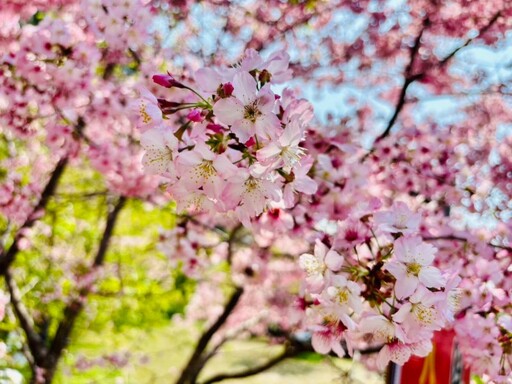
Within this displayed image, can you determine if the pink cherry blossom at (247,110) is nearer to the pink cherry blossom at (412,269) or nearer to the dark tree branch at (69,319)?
the pink cherry blossom at (412,269)

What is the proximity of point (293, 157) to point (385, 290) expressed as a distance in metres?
0.43

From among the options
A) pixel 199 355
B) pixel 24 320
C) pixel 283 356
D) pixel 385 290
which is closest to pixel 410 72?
pixel 283 356

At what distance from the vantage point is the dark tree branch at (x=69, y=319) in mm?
4168

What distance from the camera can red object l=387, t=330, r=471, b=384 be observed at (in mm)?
1835

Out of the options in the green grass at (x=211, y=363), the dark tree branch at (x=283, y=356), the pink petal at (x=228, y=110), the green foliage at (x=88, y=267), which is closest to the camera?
the pink petal at (x=228, y=110)

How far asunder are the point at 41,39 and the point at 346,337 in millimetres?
1985

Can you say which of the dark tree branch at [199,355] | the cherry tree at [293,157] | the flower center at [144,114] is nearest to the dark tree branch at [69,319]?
the cherry tree at [293,157]

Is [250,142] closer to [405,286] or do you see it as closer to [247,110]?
[247,110]

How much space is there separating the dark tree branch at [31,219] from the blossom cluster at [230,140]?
2.86 m

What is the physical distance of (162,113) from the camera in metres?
1.24

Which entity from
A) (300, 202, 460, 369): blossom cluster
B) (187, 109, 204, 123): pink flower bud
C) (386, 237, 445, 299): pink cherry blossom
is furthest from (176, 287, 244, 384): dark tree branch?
(187, 109, 204, 123): pink flower bud

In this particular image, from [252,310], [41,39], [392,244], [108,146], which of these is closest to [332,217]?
[392,244]

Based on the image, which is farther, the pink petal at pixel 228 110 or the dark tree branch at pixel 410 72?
the dark tree branch at pixel 410 72

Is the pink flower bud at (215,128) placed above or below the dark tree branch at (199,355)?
above
